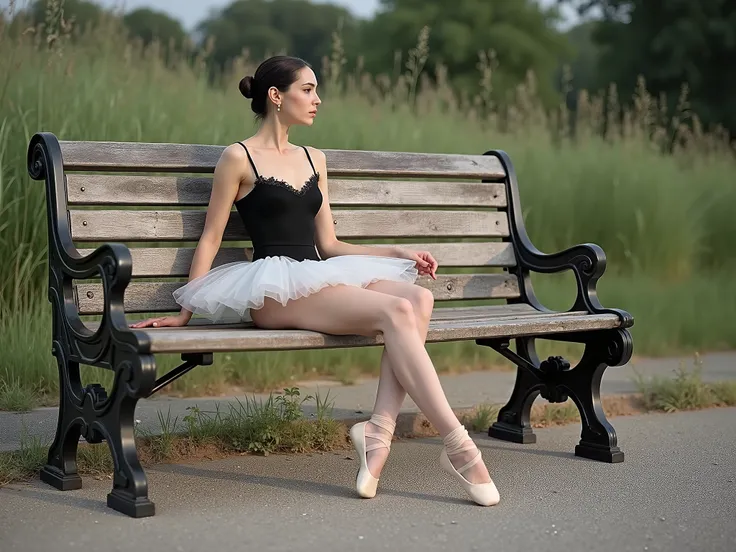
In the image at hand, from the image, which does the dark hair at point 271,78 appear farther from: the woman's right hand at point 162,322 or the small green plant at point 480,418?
the small green plant at point 480,418

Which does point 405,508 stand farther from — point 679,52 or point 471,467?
point 679,52

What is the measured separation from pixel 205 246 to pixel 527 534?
1.64 metres

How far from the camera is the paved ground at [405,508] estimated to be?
3.14 m

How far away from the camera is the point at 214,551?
2988mm

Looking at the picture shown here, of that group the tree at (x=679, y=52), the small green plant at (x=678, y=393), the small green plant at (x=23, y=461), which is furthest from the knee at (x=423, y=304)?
the tree at (x=679, y=52)

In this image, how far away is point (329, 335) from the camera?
3.72 meters

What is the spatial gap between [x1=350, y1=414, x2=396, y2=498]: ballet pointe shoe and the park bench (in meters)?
0.28

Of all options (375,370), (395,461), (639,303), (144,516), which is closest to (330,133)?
(375,370)

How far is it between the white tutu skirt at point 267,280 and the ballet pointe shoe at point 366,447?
1.68 feet

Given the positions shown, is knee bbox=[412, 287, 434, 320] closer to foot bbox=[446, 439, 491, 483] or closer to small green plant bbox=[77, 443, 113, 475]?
foot bbox=[446, 439, 491, 483]

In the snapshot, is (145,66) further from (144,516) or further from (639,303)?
(144,516)

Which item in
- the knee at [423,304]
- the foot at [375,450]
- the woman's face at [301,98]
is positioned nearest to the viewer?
the foot at [375,450]

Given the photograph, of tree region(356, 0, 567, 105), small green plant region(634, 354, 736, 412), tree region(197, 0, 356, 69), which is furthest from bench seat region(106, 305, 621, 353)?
tree region(197, 0, 356, 69)

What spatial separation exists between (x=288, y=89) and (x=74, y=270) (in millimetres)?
1178
